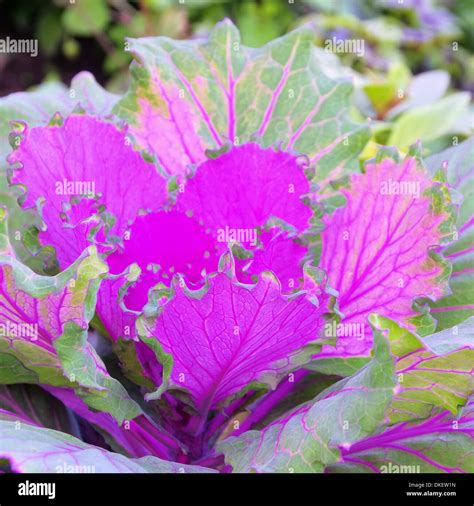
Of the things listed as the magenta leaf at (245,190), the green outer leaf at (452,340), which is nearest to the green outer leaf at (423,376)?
the green outer leaf at (452,340)

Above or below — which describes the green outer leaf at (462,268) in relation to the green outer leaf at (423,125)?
below

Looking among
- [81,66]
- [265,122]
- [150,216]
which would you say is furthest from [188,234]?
[81,66]

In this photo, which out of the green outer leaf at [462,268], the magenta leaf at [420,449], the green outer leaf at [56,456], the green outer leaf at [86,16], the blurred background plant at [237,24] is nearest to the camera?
the green outer leaf at [56,456]

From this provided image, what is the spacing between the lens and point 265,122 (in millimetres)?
969

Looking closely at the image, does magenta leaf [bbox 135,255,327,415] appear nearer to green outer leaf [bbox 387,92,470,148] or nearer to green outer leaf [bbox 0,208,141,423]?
green outer leaf [bbox 0,208,141,423]

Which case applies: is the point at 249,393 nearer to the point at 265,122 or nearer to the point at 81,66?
the point at 265,122

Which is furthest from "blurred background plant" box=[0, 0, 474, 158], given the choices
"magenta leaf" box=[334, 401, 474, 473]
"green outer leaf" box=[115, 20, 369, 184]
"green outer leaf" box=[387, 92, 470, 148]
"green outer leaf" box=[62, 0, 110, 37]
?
"magenta leaf" box=[334, 401, 474, 473]

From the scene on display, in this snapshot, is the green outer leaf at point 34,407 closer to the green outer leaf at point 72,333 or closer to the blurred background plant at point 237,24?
the green outer leaf at point 72,333

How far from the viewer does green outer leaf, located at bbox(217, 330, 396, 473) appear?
0.61m

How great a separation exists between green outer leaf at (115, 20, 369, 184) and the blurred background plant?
1709 mm

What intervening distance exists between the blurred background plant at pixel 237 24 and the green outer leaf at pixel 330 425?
211cm

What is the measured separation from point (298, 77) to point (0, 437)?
1.91 ft

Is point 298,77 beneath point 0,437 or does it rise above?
above

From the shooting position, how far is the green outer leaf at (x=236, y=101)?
0.95 m
